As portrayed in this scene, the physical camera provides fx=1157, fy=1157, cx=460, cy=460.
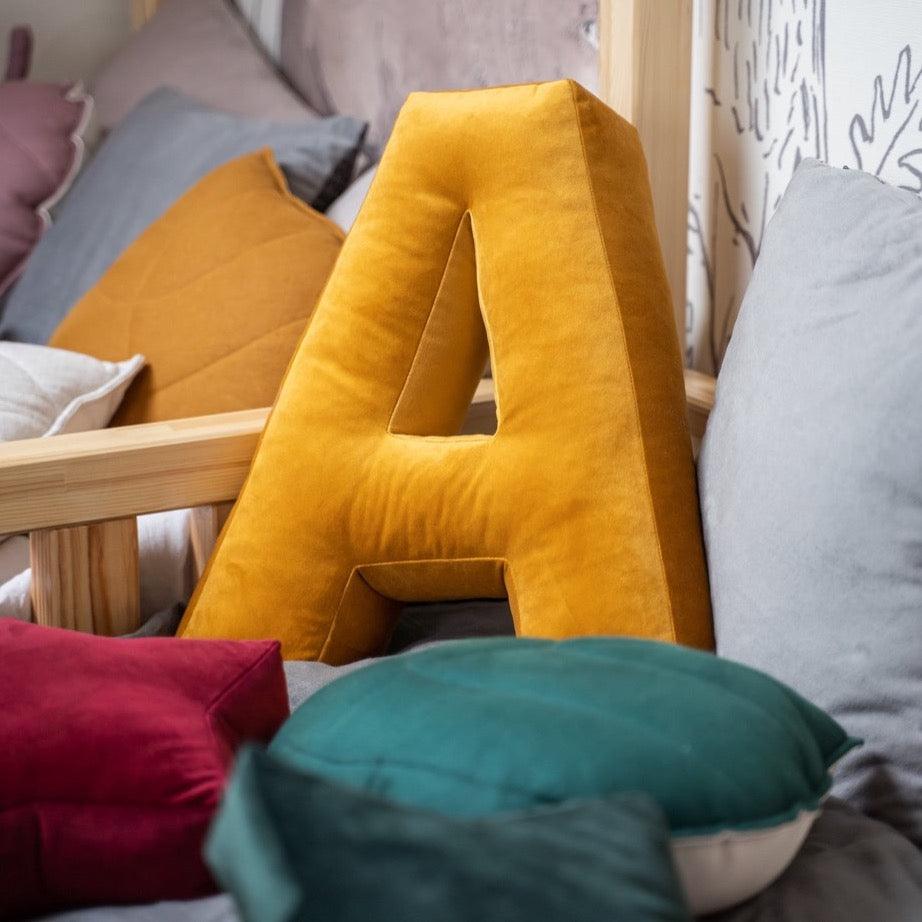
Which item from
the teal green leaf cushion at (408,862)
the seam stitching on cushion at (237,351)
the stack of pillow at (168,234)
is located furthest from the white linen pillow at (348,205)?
the teal green leaf cushion at (408,862)

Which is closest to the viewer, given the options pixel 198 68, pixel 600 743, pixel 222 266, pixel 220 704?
pixel 600 743

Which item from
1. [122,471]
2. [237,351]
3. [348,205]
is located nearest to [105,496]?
[122,471]

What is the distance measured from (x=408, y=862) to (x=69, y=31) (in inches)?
87.0

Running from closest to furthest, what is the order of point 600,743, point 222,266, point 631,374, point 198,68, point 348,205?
point 600,743 < point 631,374 < point 222,266 < point 348,205 < point 198,68

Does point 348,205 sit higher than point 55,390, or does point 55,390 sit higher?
point 348,205

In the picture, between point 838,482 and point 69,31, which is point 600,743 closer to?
point 838,482

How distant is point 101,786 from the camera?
23.1 inches

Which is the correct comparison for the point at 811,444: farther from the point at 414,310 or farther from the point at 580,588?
the point at 414,310

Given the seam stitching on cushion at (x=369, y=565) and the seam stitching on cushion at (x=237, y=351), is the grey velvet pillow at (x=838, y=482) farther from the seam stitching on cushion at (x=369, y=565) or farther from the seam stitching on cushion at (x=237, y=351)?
the seam stitching on cushion at (x=237, y=351)

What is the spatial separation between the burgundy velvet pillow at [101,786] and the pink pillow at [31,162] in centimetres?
110

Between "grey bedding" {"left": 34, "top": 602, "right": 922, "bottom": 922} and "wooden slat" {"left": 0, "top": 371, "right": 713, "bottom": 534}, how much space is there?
0.40m

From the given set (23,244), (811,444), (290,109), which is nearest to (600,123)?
(811,444)

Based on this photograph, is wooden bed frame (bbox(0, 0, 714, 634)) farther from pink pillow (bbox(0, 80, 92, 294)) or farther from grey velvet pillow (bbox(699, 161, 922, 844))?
pink pillow (bbox(0, 80, 92, 294))

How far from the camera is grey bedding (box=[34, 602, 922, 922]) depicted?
1.83 feet
